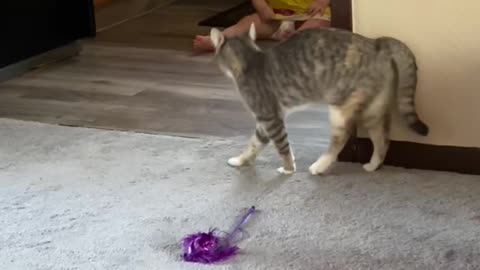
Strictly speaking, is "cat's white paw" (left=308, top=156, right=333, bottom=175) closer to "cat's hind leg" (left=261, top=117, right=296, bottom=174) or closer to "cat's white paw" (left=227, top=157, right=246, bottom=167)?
"cat's hind leg" (left=261, top=117, right=296, bottom=174)

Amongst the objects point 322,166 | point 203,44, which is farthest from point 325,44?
point 203,44

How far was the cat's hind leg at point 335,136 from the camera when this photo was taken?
214cm

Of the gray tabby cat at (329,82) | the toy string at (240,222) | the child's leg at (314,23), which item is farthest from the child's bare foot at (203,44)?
the toy string at (240,222)

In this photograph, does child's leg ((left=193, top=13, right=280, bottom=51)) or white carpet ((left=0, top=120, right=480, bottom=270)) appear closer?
white carpet ((left=0, top=120, right=480, bottom=270))

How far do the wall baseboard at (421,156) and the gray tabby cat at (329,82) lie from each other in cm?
6

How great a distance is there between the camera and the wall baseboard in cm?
216

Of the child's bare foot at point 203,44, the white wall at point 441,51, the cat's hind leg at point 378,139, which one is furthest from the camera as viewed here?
the child's bare foot at point 203,44

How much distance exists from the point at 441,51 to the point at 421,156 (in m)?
0.29

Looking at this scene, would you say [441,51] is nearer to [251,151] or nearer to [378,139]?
A: [378,139]

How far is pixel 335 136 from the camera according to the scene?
Answer: 2168 millimetres

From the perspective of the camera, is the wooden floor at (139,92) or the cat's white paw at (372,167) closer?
the cat's white paw at (372,167)

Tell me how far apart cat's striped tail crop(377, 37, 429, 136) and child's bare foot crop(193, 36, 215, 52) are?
4.64ft

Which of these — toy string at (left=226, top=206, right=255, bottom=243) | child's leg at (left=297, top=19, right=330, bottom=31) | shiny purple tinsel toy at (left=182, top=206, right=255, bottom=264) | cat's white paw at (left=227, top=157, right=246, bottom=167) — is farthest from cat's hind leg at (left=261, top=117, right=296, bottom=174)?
child's leg at (left=297, top=19, right=330, bottom=31)

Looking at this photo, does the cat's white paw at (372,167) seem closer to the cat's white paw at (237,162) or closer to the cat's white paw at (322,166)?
the cat's white paw at (322,166)
